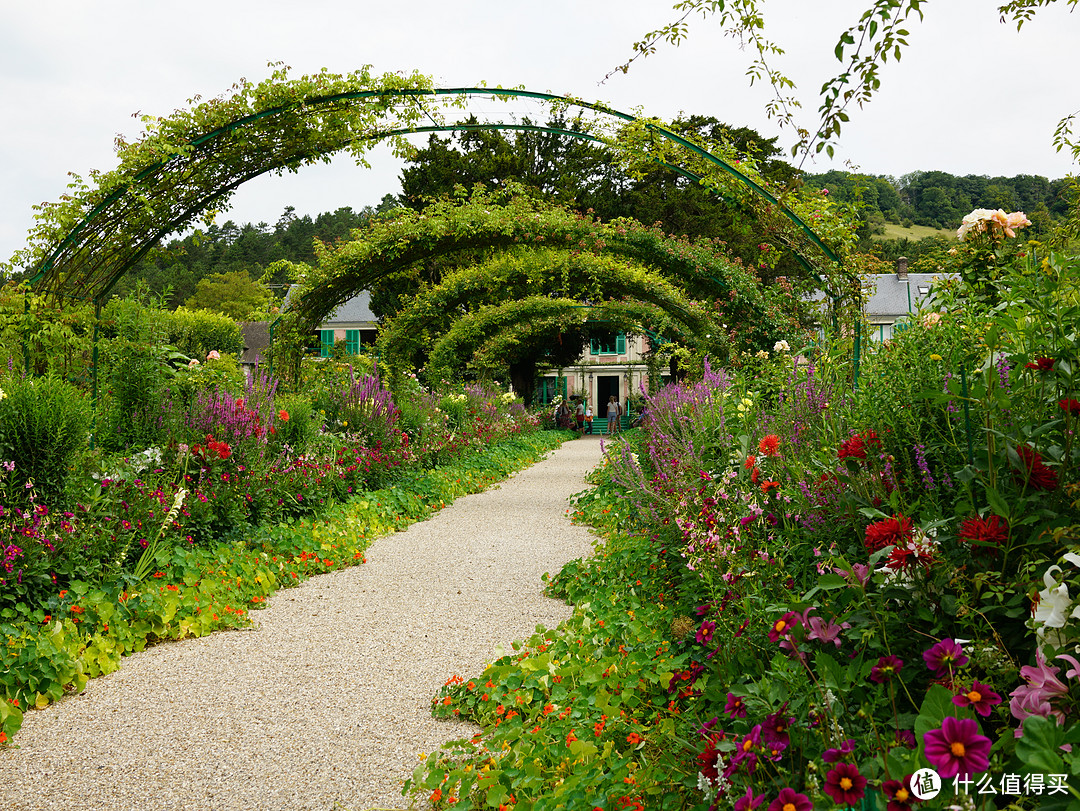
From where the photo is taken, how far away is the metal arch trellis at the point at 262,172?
5.36 metres

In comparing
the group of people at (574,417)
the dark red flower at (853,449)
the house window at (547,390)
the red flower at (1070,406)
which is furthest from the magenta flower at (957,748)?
the house window at (547,390)

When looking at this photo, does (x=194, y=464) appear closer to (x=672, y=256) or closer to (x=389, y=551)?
(x=389, y=551)

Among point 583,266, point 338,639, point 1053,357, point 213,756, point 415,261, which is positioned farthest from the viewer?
point 583,266

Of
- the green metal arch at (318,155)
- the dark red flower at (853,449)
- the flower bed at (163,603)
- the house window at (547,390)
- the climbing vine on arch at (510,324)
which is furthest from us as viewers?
the house window at (547,390)

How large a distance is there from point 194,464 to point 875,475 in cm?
430

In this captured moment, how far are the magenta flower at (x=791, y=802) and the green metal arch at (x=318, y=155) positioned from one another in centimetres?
510

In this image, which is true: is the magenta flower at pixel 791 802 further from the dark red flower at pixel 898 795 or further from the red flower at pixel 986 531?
the red flower at pixel 986 531

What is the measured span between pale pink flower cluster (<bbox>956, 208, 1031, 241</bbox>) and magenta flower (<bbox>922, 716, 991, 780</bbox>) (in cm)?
273

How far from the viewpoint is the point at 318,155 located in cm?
621

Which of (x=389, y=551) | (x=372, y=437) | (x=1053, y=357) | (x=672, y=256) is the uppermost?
(x=672, y=256)

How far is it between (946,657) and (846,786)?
282mm

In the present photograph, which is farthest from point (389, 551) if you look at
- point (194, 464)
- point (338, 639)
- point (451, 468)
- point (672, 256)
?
point (672, 256)

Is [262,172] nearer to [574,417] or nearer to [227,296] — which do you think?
[574,417]

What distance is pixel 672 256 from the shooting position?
820 cm
